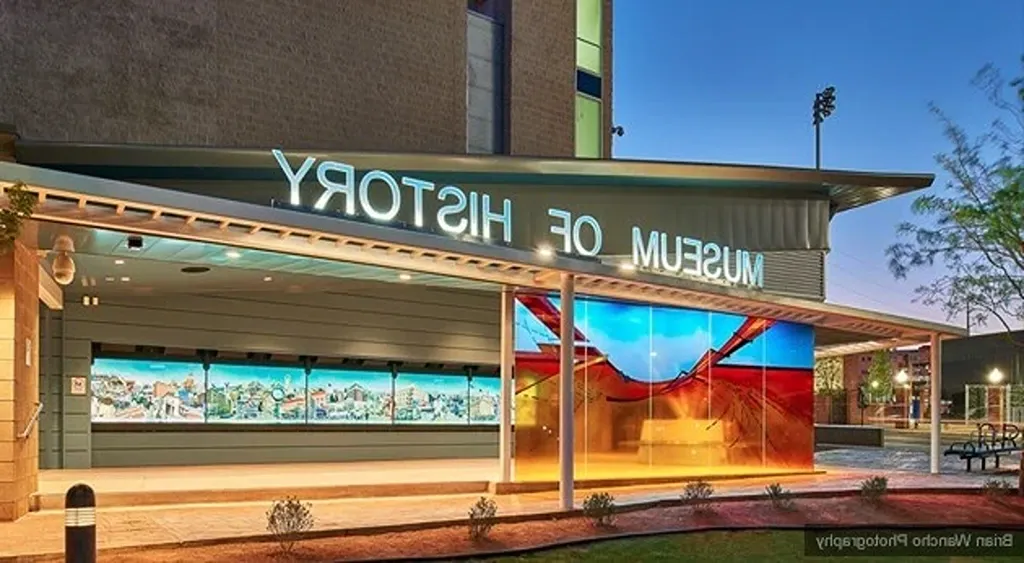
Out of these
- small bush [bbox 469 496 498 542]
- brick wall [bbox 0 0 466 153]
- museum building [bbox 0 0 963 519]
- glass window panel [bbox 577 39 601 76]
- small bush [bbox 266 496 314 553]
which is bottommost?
small bush [bbox 469 496 498 542]

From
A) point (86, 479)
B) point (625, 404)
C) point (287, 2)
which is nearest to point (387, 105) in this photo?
point (287, 2)

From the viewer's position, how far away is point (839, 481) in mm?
16297

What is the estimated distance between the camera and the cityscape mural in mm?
16828

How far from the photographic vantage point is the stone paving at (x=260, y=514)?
30.7 ft

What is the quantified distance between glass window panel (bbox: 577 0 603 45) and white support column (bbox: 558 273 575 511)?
41.1 ft

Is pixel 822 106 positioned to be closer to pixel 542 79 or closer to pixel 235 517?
pixel 542 79

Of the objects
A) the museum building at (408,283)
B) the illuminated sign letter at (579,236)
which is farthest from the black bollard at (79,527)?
the illuminated sign letter at (579,236)

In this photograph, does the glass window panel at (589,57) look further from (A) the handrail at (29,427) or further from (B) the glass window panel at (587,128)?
(A) the handrail at (29,427)

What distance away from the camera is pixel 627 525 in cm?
1159

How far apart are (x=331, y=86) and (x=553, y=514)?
10019mm

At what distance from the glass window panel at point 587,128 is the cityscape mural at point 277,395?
5.90m

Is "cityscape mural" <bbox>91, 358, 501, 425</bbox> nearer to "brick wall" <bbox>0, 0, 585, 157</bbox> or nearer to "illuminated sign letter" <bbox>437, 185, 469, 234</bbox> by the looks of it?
"brick wall" <bbox>0, 0, 585, 157</bbox>

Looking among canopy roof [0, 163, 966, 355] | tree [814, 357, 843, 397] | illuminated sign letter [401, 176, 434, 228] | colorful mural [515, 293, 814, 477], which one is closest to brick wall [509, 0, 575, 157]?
colorful mural [515, 293, 814, 477]

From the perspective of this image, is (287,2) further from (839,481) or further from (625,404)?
(839,481)
